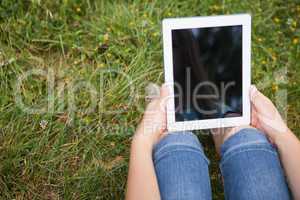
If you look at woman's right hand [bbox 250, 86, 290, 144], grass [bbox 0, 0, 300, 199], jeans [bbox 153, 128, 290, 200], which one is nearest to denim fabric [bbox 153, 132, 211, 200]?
jeans [bbox 153, 128, 290, 200]

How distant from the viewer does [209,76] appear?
1.63 metres

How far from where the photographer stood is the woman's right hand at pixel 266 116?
5.25 ft

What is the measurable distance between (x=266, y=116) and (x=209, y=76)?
26 centimetres

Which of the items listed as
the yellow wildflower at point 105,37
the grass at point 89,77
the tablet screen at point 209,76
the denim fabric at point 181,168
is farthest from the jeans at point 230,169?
the yellow wildflower at point 105,37

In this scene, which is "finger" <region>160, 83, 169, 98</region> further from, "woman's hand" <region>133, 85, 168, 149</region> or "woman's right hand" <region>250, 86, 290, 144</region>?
"woman's right hand" <region>250, 86, 290, 144</region>

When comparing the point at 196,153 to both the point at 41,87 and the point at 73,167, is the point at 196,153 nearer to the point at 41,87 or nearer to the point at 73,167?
the point at 73,167

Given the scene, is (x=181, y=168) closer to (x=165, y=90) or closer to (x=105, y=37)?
(x=165, y=90)

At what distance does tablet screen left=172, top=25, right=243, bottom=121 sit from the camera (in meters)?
1.56

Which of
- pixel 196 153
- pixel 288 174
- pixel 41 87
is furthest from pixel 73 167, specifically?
pixel 288 174

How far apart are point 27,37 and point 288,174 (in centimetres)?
132

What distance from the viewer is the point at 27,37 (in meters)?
2.06

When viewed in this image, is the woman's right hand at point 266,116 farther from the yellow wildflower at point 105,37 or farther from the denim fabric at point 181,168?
the yellow wildflower at point 105,37

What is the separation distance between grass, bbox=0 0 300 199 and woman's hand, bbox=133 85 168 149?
0.32m

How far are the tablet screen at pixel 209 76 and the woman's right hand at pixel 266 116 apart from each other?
2.1 inches
